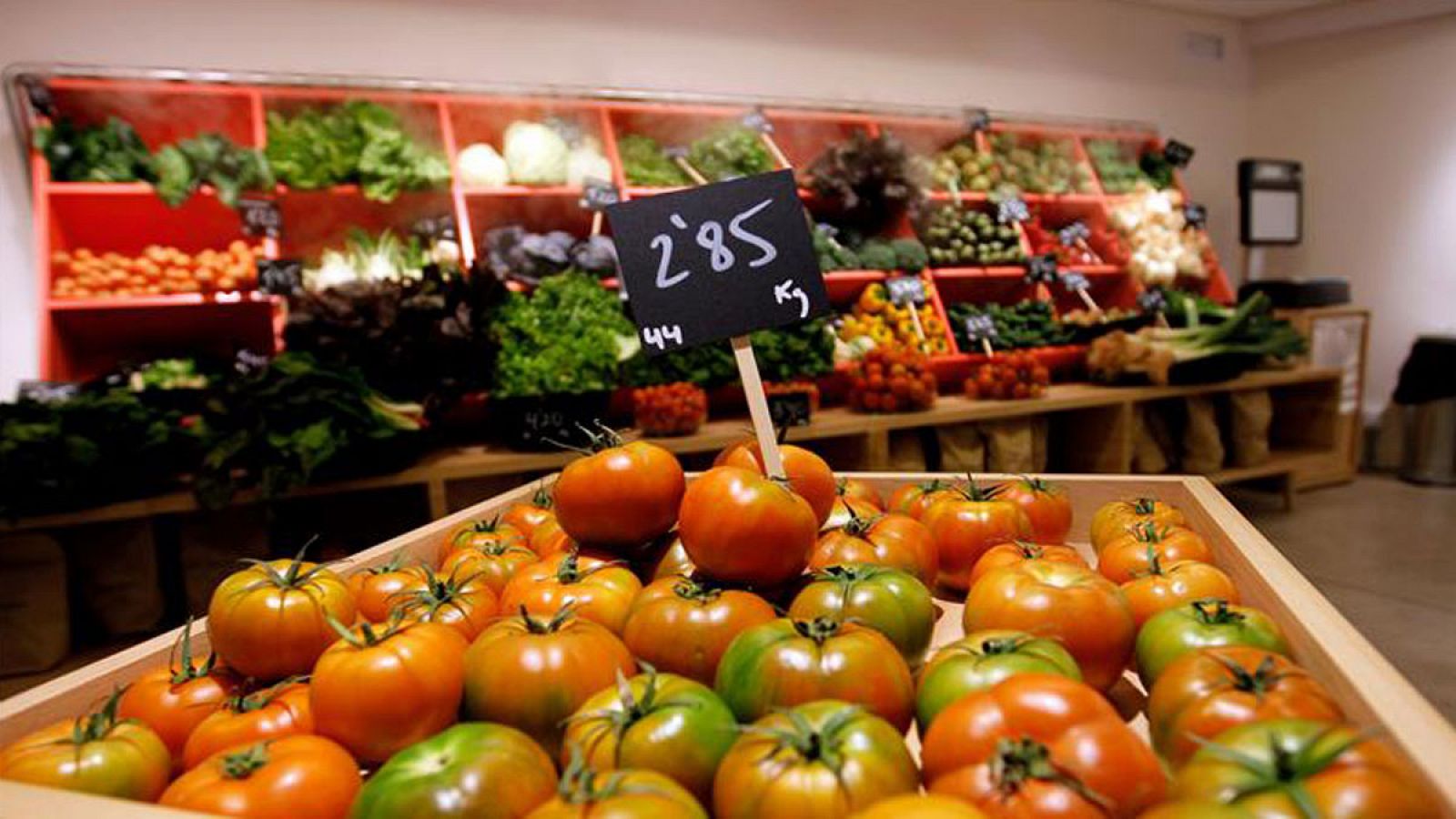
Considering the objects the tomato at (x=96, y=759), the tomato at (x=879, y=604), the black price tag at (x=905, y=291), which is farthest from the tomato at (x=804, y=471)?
the black price tag at (x=905, y=291)

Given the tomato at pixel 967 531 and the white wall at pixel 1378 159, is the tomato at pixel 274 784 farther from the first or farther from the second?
the white wall at pixel 1378 159

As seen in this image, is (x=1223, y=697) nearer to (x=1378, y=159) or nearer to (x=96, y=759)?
(x=96, y=759)

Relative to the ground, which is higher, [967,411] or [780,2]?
[780,2]

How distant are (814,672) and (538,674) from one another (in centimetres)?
31

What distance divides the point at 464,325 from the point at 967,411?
222cm

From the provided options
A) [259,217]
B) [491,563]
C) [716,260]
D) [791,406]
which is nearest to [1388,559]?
[791,406]

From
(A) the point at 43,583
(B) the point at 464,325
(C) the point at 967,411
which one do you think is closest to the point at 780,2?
(C) the point at 967,411

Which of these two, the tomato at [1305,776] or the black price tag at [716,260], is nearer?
the tomato at [1305,776]

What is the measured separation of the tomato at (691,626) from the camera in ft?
3.51

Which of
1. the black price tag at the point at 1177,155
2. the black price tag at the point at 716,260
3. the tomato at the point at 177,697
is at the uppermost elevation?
the black price tag at the point at 1177,155

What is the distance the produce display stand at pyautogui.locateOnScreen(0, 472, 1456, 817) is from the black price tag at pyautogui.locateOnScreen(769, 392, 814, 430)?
5.12ft

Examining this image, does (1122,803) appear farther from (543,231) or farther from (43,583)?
(543,231)

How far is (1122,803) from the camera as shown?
741 mm

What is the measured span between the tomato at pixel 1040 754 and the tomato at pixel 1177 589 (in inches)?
17.1
